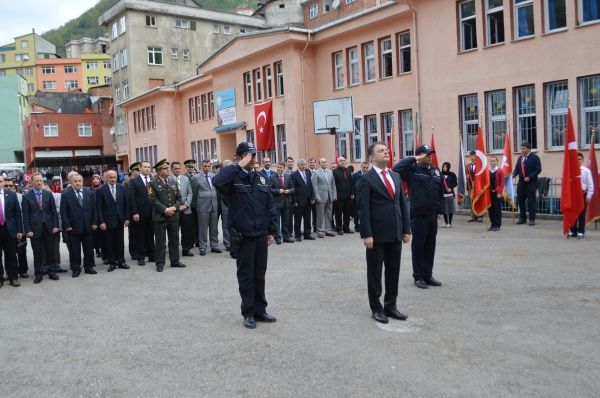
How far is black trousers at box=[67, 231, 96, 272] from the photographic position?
35.9 feet

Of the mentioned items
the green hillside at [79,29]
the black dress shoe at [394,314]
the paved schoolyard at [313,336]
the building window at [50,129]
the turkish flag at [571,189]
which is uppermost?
the green hillside at [79,29]

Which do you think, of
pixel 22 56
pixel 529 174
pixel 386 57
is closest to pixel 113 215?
pixel 529 174

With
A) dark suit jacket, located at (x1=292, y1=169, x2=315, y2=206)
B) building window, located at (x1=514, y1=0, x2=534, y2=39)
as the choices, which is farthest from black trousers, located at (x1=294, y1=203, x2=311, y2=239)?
building window, located at (x1=514, y1=0, x2=534, y2=39)

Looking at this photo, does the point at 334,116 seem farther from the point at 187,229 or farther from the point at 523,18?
the point at 187,229

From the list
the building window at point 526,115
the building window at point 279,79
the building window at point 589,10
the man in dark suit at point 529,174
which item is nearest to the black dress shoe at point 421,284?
the man in dark suit at point 529,174

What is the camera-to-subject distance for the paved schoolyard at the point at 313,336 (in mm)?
4906

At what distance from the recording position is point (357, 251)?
479 inches

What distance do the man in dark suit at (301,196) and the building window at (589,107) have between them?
8552 mm

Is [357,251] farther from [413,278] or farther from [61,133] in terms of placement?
[61,133]

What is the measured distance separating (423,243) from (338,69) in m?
19.8

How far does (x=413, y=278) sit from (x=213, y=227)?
570 centimetres

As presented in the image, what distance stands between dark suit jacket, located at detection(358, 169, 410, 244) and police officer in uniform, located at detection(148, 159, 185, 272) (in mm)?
5242

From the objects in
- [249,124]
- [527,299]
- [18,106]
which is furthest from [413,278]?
[18,106]

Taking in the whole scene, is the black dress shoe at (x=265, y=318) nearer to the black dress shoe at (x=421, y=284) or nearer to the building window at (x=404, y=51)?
the black dress shoe at (x=421, y=284)
